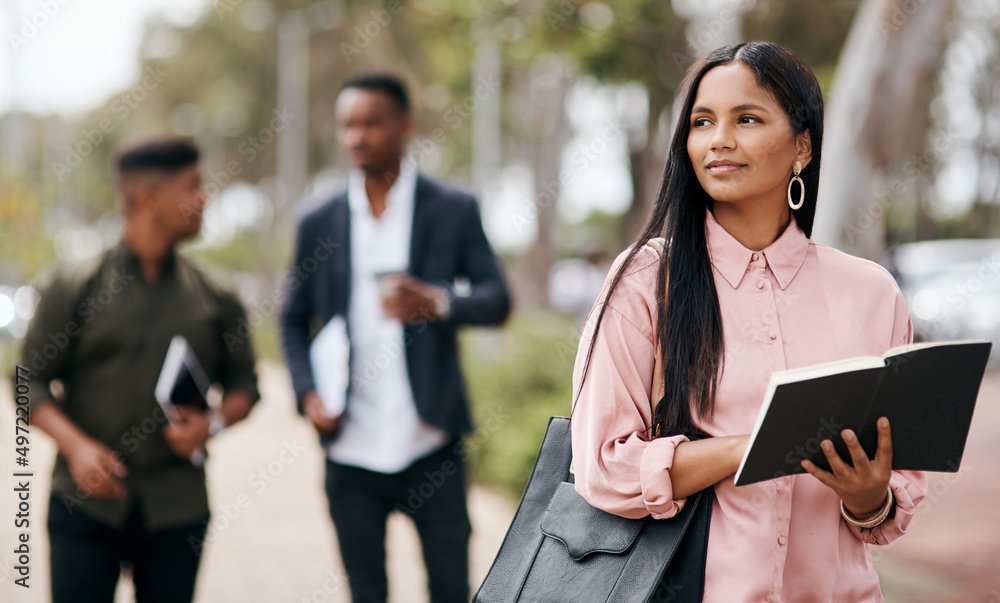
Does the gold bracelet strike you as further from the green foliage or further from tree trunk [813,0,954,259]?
the green foliage

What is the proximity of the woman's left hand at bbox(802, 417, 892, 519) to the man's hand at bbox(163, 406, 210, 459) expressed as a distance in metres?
1.96

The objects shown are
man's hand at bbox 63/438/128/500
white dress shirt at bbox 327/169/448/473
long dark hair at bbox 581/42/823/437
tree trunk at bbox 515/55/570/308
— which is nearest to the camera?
long dark hair at bbox 581/42/823/437

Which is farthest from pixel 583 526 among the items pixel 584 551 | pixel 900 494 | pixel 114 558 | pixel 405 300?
pixel 114 558

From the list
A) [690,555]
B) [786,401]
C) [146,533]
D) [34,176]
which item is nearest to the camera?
[786,401]

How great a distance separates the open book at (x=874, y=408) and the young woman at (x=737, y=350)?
32 millimetres

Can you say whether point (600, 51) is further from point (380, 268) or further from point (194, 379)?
point (194, 379)

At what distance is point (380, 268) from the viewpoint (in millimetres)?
3551

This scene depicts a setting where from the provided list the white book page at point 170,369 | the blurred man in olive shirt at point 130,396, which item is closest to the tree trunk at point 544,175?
the blurred man in olive shirt at point 130,396

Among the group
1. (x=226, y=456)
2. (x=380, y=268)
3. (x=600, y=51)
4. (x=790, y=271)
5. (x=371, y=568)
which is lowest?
(x=226, y=456)

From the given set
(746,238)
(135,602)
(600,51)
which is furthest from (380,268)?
(600,51)

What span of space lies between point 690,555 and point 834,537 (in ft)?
1.06

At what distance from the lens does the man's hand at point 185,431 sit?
3.04m

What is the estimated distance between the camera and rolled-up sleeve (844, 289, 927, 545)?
1948mm

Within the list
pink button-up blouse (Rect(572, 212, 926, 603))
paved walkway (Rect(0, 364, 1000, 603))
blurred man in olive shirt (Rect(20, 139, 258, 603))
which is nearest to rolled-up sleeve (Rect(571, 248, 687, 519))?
pink button-up blouse (Rect(572, 212, 926, 603))
